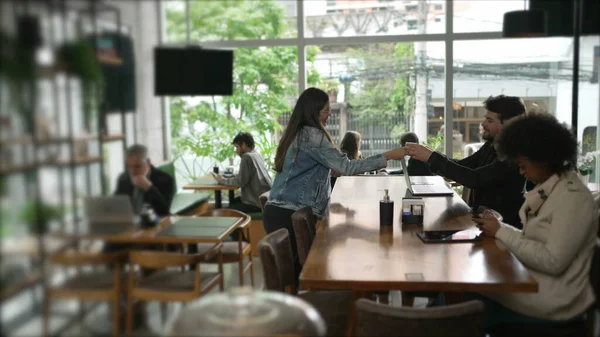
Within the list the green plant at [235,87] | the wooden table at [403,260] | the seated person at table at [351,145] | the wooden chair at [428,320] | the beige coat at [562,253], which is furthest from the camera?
the seated person at table at [351,145]

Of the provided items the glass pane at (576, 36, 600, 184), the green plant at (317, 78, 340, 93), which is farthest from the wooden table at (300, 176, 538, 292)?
the green plant at (317, 78, 340, 93)

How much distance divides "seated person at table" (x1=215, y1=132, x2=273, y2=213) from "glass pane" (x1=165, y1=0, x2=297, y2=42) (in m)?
0.48

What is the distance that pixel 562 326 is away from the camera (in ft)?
8.57

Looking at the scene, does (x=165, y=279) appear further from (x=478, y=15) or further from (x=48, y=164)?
(x=478, y=15)

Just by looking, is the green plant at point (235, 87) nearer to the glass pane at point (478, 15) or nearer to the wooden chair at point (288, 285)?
the wooden chair at point (288, 285)

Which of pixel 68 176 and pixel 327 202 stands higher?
pixel 68 176

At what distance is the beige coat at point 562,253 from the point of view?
2.49m

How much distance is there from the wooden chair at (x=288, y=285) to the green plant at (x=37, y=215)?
1513 millimetres

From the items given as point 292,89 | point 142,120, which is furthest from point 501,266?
point 142,120

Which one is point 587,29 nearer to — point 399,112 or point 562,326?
point 562,326

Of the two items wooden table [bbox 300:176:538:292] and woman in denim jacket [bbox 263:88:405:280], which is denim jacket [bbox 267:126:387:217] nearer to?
woman in denim jacket [bbox 263:88:405:280]

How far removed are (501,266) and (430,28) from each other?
5124 millimetres

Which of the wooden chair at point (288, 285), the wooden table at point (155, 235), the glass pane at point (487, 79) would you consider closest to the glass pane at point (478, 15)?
the glass pane at point (487, 79)

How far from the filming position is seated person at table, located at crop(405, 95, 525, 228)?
3.62 m
